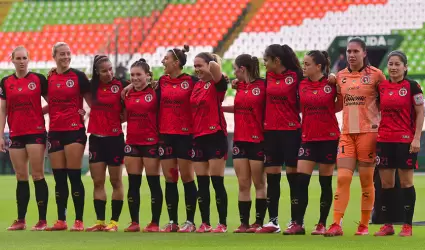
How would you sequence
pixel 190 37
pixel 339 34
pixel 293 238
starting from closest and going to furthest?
pixel 293 238 < pixel 339 34 < pixel 190 37

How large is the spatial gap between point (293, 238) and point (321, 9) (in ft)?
75.9

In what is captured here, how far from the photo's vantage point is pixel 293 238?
8953 mm

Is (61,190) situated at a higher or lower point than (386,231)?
higher

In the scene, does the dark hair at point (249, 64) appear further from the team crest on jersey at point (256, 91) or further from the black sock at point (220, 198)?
the black sock at point (220, 198)

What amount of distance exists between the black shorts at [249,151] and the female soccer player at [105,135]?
4.42ft

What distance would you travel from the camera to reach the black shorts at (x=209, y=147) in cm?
998

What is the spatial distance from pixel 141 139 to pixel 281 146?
160cm

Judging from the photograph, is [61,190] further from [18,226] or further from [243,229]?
[243,229]

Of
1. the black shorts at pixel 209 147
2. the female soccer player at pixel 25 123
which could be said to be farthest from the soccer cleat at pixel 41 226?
the black shorts at pixel 209 147

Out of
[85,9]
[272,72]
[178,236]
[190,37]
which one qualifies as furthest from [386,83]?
[85,9]

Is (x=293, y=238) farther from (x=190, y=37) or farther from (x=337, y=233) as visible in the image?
(x=190, y=37)

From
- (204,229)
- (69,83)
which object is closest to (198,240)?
(204,229)

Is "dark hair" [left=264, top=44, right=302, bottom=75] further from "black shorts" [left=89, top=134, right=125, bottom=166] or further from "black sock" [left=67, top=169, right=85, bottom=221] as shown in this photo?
"black sock" [left=67, top=169, right=85, bottom=221]

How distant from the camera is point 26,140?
1053 centimetres
